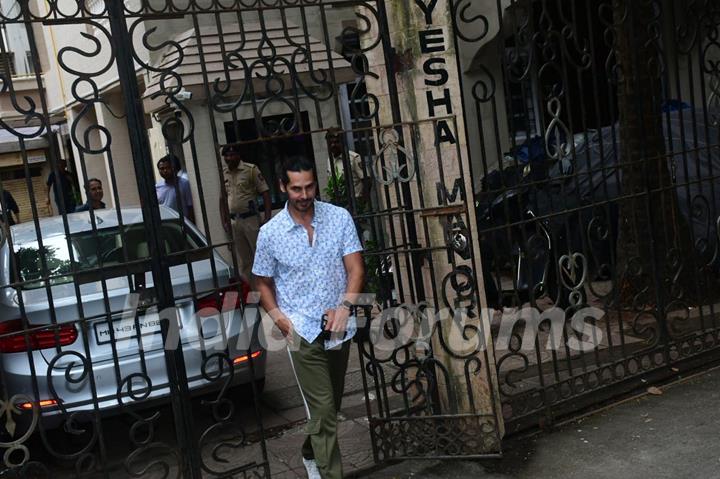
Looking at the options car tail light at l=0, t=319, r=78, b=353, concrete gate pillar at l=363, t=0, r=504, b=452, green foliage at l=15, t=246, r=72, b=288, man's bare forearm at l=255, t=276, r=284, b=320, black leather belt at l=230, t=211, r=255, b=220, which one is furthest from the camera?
black leather belt at l=230, t=211, r=255, b=220

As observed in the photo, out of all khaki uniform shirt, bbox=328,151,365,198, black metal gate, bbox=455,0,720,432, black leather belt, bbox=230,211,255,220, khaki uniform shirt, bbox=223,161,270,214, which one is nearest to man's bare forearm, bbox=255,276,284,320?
khaki uniform shirt, bbox=328,151,365,198

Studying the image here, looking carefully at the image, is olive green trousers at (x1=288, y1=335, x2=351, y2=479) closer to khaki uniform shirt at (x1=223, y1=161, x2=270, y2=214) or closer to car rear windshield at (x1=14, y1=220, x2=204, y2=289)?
car rear windshield at (x1=14, y1=220, x2=204, y2=289)

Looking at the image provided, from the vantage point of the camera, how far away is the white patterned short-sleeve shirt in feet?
12.8

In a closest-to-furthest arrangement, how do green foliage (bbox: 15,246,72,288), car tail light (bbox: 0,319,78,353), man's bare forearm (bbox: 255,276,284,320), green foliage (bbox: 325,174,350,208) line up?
man's bare forearm (bbox: 255,276,284,320) → green foliage (bbox: 325,174,350,208) → car tail light (bbox: 0,319,78,353) → green foliage (bbox: 15,246,72,288)

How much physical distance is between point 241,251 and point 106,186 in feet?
31.0

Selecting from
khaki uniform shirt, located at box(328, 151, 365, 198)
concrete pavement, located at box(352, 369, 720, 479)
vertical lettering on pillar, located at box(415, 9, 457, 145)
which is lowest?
concrete pavement, located at box(352, 369, 720, 479)

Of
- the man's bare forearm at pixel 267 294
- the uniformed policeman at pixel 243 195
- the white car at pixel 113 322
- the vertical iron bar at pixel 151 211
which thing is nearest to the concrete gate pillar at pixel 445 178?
the man's bare forearm at pixel 267 294

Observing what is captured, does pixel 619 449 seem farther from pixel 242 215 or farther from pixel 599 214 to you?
pixel 242 215

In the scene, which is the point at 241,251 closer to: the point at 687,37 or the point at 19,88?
the point at 687,37

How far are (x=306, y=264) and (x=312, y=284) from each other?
0.11 meters

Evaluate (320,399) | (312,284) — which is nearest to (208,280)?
(312,284)

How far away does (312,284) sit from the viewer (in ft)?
12.9

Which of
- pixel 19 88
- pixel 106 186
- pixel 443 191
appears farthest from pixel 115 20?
pixel 19 88

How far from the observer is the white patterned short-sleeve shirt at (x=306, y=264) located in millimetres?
3912
